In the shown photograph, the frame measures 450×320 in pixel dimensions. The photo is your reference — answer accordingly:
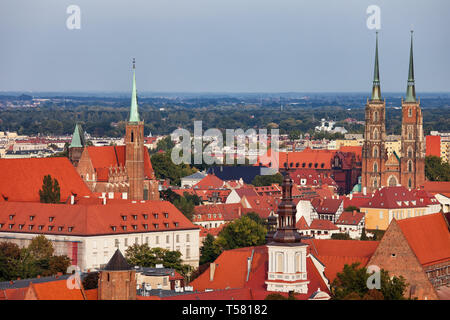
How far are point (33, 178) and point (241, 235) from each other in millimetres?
17089

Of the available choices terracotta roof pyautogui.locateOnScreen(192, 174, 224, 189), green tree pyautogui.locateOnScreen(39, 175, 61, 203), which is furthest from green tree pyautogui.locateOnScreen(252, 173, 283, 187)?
green tree pyautogui.locateOnScreen(39, 175, 61, 203)

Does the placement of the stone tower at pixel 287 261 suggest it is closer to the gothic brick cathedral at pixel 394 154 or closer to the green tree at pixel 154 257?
the green tree at pixel 154 257

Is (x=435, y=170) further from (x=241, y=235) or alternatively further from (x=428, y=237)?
(x=428, y=237)

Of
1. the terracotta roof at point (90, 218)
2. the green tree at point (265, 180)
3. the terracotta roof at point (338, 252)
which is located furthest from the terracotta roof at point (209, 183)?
the terracotta roof at point (338, 252)

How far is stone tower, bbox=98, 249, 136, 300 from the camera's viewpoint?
182 ft

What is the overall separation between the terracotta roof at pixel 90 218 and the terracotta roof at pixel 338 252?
17.5m

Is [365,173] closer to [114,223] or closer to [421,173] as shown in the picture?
[421,173]

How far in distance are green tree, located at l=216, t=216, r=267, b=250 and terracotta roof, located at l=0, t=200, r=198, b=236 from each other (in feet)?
7.63

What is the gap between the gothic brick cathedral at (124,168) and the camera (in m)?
108

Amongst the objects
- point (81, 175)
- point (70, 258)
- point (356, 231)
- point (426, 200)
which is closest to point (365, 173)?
point (426, 200)

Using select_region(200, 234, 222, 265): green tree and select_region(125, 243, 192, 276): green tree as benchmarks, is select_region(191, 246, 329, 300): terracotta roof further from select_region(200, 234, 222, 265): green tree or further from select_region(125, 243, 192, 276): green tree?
select_region(200, 234, 222, 265): green tree

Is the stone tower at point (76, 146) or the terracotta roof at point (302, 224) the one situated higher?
the stone tower at point (76, 146)

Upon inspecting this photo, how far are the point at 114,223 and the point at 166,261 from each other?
7.77 meters

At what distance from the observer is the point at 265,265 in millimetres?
64812
